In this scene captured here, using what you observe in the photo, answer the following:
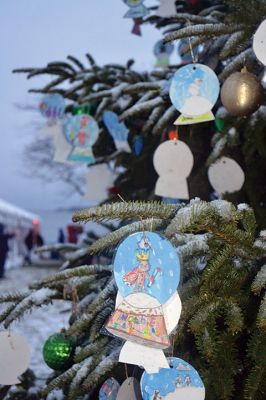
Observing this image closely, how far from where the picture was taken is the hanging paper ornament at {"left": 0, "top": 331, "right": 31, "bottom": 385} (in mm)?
1502

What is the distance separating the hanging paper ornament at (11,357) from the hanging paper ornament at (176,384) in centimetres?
65

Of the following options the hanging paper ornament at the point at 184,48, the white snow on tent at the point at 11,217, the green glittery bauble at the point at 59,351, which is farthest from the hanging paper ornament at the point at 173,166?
the white snow on tent at the point at 11,217

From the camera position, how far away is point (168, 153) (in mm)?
1764

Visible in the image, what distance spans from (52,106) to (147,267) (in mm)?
1935

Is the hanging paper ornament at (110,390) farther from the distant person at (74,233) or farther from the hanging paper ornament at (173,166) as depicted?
the distant person at (74,233)

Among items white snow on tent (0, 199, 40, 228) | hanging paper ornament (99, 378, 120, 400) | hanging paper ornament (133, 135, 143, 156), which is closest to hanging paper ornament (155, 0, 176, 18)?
hanging paper ornament (133, 135, 143, 156)

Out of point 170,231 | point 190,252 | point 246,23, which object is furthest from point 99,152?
point 170,231

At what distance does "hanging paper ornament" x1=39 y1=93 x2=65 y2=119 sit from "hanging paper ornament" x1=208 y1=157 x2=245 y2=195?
1125 millimetres

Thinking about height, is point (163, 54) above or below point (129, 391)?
above

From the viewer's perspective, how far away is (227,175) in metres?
1.91

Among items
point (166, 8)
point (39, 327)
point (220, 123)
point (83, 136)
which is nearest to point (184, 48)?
point (220, 123)

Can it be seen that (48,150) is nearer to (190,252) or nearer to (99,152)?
(99,152)

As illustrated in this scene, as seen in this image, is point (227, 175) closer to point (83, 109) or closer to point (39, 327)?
point (83, 109)

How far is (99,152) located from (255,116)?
3.94 ft
